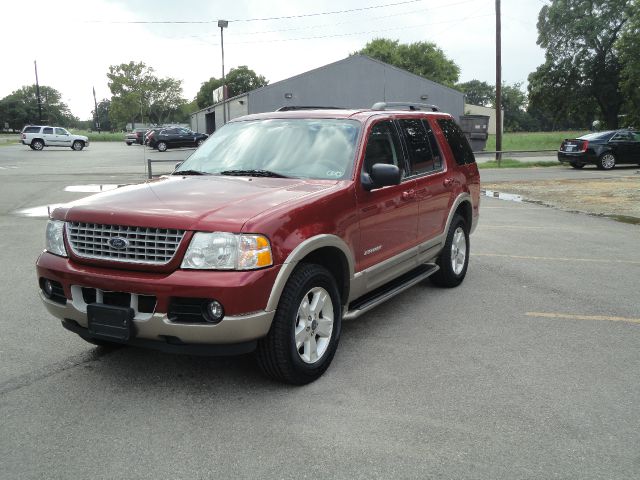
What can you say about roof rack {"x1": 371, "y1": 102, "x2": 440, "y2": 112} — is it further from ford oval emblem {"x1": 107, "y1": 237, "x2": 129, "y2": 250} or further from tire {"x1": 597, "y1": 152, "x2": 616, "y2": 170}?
tire {"x1": 597, "y1": 152, "x2": 616, "y2": 170}

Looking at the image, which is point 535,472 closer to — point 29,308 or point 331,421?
Result: point 331,421

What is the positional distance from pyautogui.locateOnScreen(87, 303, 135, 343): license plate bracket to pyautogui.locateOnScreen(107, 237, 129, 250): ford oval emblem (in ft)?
1.17

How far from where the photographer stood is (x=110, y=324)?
3.69 metres

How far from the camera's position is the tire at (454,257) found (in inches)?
255

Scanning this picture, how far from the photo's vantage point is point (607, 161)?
2412 centimetres

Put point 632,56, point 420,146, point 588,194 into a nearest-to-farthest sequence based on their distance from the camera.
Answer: point 420,146
point 588,194
point 632,56

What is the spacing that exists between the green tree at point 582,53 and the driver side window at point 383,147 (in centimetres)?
5268

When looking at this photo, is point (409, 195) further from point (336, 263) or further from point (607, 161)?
point (607, 161)

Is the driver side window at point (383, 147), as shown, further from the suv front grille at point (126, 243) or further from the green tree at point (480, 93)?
the green tree at point (480, 93)

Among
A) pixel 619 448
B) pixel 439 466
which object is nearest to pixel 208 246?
pixel 439 466

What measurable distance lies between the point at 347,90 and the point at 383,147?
127 feet

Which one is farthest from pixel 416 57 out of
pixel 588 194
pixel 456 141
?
pixel 456 141

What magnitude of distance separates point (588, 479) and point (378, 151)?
2.97 metres

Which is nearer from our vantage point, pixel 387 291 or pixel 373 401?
pixel 373 401
